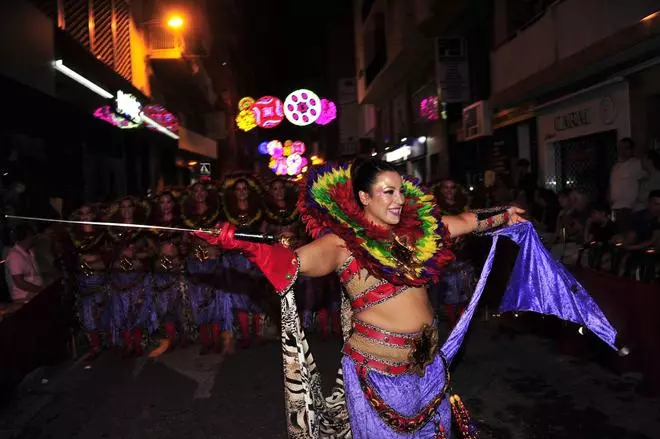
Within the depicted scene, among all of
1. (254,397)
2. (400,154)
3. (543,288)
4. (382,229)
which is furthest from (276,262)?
(400,154)

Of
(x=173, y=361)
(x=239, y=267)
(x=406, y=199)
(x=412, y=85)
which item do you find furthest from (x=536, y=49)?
(x=412, y=85)

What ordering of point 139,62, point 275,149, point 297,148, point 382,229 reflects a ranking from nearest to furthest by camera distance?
point 382,229 → point 139,62 → point 275,149 → point 297,148

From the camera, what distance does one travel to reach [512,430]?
520 cm

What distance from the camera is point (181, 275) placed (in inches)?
346

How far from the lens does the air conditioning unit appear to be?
1673 centimetres

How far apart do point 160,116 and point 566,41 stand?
12679mm

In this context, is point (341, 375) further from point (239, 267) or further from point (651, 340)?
point (239, 267)

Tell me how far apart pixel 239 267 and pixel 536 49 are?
28.9 ft

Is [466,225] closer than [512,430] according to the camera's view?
Yes

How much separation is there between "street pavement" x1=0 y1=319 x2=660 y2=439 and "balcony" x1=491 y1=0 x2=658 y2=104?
5.32 meters

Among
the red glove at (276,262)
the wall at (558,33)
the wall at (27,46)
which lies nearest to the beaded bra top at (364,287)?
the red glove at (276,262)

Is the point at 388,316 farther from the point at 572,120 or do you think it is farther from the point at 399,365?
the point at 572,120

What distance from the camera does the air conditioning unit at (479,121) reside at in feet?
54.9

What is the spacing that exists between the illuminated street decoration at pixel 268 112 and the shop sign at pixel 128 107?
6.72m
